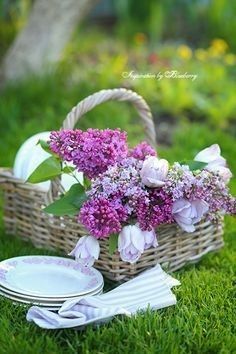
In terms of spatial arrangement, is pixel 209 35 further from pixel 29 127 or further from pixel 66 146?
pixel 66 146

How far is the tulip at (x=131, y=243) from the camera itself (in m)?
2.57

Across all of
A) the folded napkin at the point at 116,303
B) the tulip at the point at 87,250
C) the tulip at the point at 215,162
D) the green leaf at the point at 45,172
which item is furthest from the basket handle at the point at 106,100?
the folded napkin at the point at 116,303

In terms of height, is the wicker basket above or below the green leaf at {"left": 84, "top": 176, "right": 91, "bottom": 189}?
below

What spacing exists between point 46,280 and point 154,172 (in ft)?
1.90

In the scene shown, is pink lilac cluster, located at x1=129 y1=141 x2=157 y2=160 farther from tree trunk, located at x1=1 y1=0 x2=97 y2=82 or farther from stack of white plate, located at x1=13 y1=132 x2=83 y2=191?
tree trunk, located at x1=1 y1=0 x2=97 y2=82

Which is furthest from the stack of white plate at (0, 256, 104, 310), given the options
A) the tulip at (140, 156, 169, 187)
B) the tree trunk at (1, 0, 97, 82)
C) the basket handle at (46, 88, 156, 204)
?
the tree trunk at (1, 0, 97, 82)

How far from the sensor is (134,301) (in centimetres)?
252

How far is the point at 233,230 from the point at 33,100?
2481mm

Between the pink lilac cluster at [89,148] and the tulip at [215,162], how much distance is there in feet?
1.27

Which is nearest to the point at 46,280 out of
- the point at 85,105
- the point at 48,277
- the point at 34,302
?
the point at 48,277

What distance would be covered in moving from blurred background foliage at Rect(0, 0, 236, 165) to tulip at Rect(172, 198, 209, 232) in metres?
2.06

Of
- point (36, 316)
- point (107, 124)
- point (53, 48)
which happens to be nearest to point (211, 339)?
point (36, 316)

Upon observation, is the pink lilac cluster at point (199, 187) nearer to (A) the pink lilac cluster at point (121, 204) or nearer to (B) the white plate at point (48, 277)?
(A) the pink lilac cluster at point (121, 204)

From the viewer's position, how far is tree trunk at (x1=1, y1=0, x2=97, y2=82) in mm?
5613
